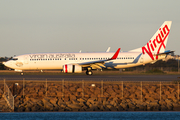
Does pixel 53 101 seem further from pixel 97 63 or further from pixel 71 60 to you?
pixel 71 60

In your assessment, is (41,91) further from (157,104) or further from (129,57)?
(129,57)

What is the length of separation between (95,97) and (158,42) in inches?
856

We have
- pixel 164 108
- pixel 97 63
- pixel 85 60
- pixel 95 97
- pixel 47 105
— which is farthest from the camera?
pixel 85 60

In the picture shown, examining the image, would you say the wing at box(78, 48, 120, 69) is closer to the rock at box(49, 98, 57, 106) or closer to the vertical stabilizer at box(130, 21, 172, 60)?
the vertical stabilizer at box(130, 21, 172, 60)

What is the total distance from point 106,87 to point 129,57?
15.6 m

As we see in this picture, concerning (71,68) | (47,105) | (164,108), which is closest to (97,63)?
(71,68)

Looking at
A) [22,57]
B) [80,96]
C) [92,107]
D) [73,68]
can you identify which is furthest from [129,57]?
[92,107]

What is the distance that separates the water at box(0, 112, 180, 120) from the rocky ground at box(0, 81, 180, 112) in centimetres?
114

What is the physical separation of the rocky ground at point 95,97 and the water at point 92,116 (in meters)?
1.14

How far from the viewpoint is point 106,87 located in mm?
28250

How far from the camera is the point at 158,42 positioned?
45.0 meters

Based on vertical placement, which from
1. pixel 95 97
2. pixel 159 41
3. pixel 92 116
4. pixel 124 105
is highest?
pixel 159 41

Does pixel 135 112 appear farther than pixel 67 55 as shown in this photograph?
No

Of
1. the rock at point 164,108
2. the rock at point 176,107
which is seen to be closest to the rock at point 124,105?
the rock at point 164,108
